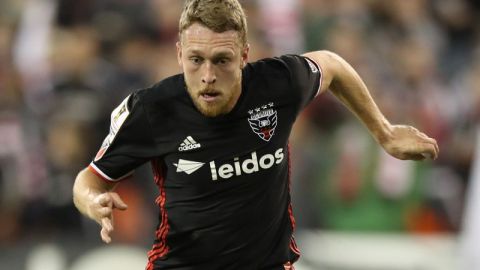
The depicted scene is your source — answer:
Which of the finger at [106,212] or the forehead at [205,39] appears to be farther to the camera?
the forehead at [205,39]

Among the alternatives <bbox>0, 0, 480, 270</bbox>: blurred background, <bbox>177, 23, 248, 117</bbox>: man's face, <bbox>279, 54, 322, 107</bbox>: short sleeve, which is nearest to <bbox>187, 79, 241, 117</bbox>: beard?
<bbox>177, 23, 248, 117</bbox>: man's face

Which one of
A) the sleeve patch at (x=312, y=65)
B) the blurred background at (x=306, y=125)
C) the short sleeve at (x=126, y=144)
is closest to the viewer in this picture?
the short sleeve at (x=126, y=144)

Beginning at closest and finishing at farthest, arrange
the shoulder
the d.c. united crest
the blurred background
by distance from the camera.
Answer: the d.c. united crest
the shoulder
the blurred background

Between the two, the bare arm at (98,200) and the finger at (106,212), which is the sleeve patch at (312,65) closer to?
the bare arm at (98,200)

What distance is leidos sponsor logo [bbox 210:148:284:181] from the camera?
15.7ft

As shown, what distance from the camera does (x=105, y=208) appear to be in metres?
4.49

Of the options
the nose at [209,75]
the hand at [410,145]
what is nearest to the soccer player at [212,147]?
the nose at [209,75]

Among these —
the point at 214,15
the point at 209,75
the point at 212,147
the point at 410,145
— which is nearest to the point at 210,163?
the point at 212,147

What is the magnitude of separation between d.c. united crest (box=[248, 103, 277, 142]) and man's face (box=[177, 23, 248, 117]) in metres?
0.19

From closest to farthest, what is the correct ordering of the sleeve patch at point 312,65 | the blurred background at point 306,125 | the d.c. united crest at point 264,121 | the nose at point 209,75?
1. the nose at point 209,75
2. the d.c. united crest at point 264,121
3. the sleeve patch at point 312,65
4. the blurred background at point 306,125

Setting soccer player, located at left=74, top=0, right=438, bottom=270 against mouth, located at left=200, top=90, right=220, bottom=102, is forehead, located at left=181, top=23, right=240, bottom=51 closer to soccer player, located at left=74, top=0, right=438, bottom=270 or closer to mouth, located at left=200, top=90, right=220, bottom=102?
soccer player, located at left=74, top=0, right=438, bottom=270

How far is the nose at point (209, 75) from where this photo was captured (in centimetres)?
456

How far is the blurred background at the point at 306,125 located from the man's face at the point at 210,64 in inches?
140

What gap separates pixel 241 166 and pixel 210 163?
143mm
